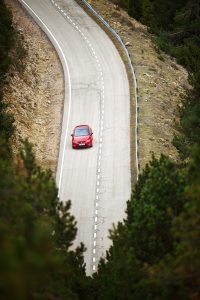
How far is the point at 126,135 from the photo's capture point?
43.0 metres

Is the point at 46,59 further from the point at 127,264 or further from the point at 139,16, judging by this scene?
the point at 127,264

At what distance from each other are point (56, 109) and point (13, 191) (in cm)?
2950

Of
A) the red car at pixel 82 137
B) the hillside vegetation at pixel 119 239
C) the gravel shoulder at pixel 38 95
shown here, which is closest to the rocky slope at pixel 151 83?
the red car at pixel 82 137

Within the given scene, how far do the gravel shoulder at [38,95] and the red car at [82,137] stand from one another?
1451 millimetres

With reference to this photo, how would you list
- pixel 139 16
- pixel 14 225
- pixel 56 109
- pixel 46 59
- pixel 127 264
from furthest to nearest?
pixel 139 16 → pixel 46 59 → pixel 56 109 → pixel 127 264 → pixel 14 225

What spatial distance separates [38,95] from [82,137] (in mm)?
9237

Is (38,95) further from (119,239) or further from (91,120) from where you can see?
(119,239)

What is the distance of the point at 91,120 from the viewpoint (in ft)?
151

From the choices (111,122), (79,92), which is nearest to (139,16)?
(79,92)

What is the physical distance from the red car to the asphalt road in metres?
0.45

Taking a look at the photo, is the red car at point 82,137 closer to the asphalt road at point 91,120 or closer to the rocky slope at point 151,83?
the asphalt road at point 91,120

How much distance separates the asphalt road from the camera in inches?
1358

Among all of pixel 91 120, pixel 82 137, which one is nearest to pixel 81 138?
pixel 82 137

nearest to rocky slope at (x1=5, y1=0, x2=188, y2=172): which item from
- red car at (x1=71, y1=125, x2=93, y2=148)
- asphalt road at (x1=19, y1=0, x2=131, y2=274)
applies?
asphalt road at (x1=19, y1=0, x2=131, y2=274)
